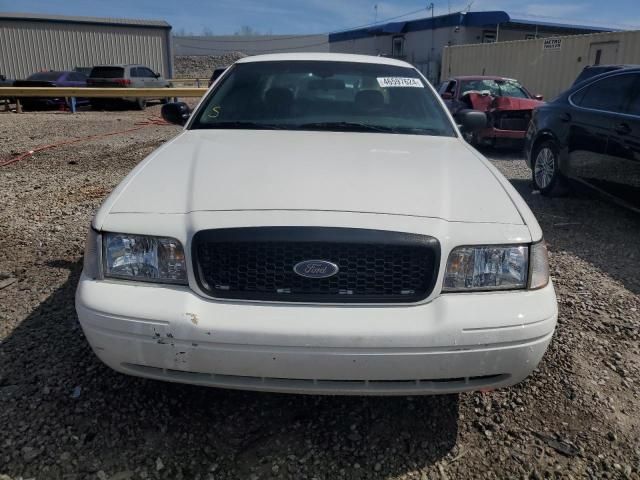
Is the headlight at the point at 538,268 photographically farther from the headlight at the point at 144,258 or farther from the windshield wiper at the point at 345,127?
the windshield wiper at the point at 345,127

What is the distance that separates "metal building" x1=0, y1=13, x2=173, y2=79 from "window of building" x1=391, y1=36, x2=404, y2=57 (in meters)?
14.6

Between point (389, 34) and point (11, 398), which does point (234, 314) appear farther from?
point (389, 34)

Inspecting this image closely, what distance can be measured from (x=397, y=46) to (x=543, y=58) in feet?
63.4

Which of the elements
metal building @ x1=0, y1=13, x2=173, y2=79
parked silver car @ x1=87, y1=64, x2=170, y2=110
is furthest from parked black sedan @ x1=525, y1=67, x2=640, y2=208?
metal building @ x1=0, y1=13, x2=173, y2=79

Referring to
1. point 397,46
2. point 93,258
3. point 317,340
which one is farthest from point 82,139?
point 397,46

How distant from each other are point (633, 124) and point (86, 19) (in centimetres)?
3345

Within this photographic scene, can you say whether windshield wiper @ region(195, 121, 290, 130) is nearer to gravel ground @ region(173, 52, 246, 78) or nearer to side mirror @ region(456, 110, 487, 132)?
side mirror @ region(456, 110, 487, 132)

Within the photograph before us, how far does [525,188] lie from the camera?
289 inches

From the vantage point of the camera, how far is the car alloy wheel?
654 centimetres

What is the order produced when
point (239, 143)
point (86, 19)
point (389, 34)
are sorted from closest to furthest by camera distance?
point (239, 143)
point (86, 19)
point (389, 34)

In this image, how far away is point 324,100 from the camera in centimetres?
369

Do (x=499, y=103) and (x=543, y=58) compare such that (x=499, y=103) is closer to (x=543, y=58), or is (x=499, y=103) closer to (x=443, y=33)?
(x=543, y=58)

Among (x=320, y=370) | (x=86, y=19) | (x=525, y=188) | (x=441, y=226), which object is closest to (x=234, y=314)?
(x=320, y=370)

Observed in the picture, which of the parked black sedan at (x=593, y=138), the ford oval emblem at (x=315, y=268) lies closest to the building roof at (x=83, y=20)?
the parked black sedan at (x=593, y=138)
